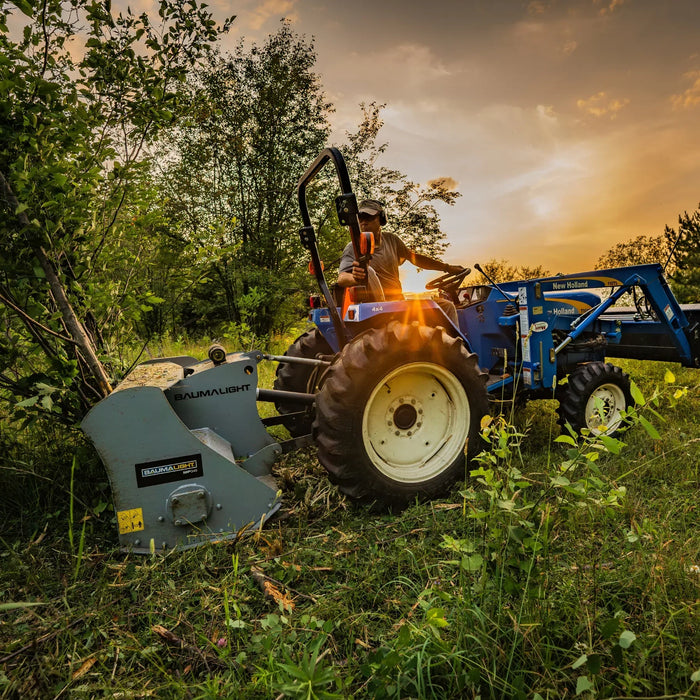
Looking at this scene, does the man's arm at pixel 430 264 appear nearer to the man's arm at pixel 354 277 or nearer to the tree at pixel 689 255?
the man's arm at pixel 354 277

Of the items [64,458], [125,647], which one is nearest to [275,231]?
[64,458]

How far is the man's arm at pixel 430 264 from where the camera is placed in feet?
13.1

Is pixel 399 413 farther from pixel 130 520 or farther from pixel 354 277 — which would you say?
pixel 130 520

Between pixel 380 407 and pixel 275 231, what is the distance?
904cm

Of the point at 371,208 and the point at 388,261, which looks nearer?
the point at 371,208

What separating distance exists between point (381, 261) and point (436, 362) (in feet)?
4.47

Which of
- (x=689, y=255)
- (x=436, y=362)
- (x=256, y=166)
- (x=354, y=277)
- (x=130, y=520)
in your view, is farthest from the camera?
(x=689, y=255)

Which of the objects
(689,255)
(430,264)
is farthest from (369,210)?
(689,255)

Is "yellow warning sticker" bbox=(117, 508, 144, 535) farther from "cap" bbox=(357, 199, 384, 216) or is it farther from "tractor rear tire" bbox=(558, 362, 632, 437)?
"tractor rear tire" bbox=(558, 362, 632, 437)

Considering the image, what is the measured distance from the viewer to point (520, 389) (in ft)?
11.6

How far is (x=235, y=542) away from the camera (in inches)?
83.4

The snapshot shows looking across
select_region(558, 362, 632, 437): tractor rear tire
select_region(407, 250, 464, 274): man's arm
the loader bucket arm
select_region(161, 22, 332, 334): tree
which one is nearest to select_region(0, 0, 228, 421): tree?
the loader bucket arm

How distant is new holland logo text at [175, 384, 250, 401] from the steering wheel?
2.28 metres

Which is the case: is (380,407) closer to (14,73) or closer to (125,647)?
(125,647)
